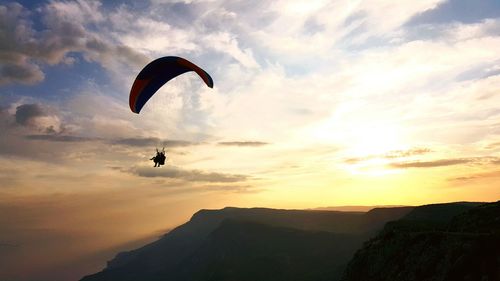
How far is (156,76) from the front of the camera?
122 feet

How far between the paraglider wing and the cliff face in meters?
22.9

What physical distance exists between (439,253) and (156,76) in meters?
29.4

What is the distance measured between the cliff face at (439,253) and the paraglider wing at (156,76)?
75.1 ft

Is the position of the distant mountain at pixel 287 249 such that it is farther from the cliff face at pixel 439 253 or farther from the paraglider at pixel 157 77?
the paraglider at pixel 157 77

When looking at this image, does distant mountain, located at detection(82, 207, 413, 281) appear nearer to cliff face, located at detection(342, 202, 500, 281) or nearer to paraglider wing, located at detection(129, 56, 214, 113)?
cliff face, located at detection(342, 202, 500, 281)

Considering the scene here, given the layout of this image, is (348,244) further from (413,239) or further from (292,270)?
(413,239)

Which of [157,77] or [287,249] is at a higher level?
[157,77]

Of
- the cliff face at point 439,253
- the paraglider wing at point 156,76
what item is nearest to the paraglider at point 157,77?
the paraglider wing at point 156,76

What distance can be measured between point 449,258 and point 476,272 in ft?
12.5

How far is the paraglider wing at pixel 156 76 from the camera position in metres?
34.2

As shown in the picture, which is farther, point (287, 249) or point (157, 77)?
point (287, 249)

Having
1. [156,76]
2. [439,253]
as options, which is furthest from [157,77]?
[439,253]

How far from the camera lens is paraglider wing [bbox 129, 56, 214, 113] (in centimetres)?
3416

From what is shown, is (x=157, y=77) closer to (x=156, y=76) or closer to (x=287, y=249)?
(x=156, y=76)
